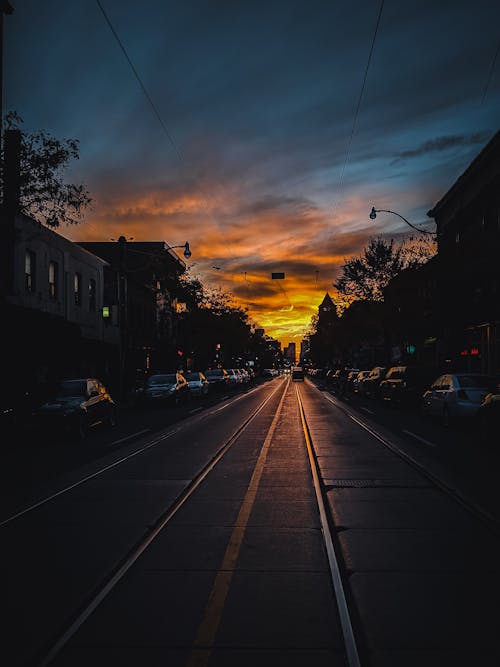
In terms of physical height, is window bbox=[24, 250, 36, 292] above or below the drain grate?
above

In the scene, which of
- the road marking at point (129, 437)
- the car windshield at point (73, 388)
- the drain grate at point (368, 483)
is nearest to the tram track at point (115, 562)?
the road marking at point (129, 437)

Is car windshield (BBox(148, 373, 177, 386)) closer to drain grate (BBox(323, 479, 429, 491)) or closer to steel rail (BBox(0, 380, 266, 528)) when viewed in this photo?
steel rail (BBox(0, 380, 266, 528))

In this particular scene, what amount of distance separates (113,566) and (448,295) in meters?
35.4

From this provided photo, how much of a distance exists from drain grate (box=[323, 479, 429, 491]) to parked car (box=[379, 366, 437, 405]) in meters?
17.3

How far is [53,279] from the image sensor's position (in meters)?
32.1

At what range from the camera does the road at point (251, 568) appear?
13.1 feet

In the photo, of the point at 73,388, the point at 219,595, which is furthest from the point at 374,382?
the point at 219,595

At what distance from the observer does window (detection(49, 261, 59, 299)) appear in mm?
31609

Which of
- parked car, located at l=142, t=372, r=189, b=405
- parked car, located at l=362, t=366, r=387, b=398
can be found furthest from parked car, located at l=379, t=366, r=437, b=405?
parked car, located at l=142, t=372, r=189, b=405

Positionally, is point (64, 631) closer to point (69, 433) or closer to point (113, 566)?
point (113, 566)

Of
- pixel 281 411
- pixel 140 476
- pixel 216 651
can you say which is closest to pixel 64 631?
pixel 216 651

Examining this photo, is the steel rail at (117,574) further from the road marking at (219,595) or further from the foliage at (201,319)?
the foliage at (201,319)

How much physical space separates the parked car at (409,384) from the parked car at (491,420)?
12027mm

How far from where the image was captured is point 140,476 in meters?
10.4
